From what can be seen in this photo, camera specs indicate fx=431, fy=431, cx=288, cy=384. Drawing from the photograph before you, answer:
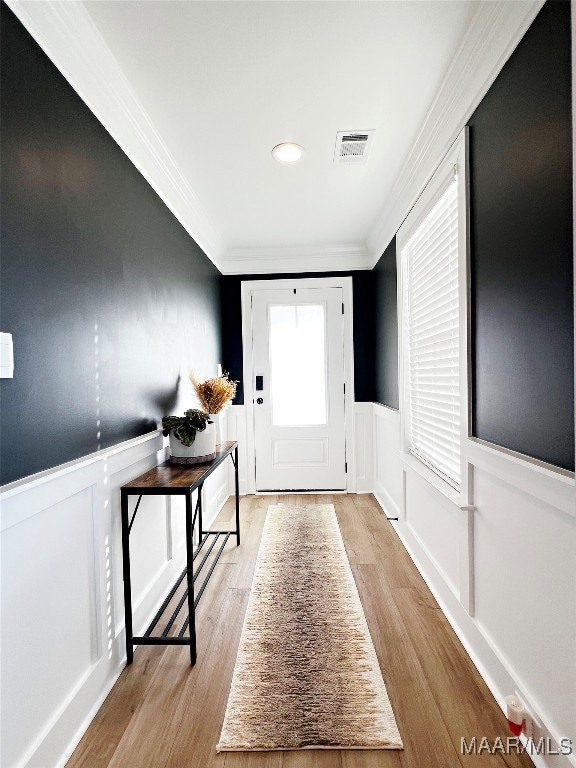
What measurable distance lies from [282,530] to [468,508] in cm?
186

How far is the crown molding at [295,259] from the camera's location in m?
4.30

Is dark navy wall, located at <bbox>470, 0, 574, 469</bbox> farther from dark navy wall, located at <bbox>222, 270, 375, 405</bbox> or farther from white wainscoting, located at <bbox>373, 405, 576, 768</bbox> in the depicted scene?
dark navy wall, located at <bbox>222, 270, 375, 405</bbox>

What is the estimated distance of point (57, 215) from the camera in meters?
1.48

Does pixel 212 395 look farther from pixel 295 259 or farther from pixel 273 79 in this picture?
pixel 295 259

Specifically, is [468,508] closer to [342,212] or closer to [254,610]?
[254,610]

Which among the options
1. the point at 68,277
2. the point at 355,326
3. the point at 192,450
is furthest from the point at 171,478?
the point at 355,326

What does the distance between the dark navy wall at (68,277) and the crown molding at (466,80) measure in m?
1.48

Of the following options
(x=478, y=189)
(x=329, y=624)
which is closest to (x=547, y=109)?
(x=478, y=189)

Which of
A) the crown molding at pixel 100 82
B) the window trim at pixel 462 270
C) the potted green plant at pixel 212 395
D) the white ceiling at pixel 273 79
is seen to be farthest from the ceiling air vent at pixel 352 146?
the potted green plant at pixel 212 395

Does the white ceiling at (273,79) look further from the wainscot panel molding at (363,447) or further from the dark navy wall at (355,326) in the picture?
the wainscot panel molding at (363,447)

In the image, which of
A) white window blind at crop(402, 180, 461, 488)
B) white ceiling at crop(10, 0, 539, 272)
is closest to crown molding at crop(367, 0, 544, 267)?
white ceiling at crop(10, 0, 539, 272)

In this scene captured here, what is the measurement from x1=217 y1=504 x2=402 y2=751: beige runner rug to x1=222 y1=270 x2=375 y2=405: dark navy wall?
204cm

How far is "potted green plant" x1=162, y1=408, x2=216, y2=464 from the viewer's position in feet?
7.63

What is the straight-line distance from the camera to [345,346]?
14.6 feet
